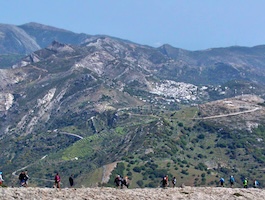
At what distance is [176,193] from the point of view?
48125 mm

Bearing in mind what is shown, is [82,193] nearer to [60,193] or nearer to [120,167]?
[60,193]

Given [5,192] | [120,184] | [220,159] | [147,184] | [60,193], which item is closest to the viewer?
[5,192]

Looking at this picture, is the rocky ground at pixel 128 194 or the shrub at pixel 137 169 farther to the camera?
the shrub at pixel 137 169

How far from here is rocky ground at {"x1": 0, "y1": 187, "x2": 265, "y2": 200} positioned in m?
39.4

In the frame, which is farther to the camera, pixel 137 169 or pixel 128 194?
pixel 137 169

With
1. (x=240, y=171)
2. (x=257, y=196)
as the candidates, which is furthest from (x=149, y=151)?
(x=257, y=196)

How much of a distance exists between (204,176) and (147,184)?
908 inches

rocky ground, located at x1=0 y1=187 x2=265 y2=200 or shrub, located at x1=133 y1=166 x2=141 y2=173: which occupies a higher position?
rocky ground, located at x1=0 y1=187 x2=265 y2=200

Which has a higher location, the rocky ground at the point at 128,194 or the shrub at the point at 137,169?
the rocky ground at the point at 128,194

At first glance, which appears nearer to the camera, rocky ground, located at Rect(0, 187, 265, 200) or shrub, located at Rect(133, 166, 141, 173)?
rocky ground, located at Rect(0, 187, 265, 200)

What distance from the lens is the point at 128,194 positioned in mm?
45000

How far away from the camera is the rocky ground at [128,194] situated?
3938 cm

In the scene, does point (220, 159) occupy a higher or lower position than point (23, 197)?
lower

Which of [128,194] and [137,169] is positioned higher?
[128,194]
